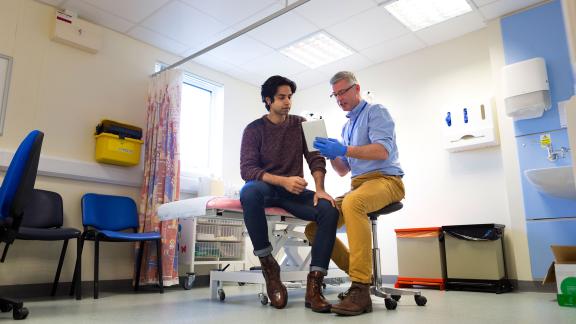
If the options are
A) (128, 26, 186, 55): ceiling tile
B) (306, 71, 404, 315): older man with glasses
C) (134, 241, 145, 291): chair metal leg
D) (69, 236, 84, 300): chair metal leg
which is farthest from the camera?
(128, 26, 186, 55): ceiling tile

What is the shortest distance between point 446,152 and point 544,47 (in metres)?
1.26

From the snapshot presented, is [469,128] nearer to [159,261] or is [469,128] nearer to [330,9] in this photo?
[330,9]

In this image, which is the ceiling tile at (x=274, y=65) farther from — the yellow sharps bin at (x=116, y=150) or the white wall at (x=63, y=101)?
the yellow sharps bin at (x=116, y=150)

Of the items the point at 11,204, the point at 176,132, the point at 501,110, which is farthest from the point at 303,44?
the point at 11,204

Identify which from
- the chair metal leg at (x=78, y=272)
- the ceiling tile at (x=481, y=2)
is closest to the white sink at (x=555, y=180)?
the ceiling tile at (x=481, y=2)

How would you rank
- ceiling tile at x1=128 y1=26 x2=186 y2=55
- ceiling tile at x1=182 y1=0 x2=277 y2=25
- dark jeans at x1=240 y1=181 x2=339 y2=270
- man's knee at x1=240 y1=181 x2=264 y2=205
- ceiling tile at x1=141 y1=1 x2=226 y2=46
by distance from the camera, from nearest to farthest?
dark jeans at x1=240 y1=181 x2=339 y2=270, man's knee at x1=240 y1=181 x2=264 y2=205, ceiling tile at x1=182 y1=0 x2=277 y2=25, ceiling tile at x1=141 y1=1 x2=226 y2=46, ceiling tile at x1=128 y1=26 x2=186 y2=55

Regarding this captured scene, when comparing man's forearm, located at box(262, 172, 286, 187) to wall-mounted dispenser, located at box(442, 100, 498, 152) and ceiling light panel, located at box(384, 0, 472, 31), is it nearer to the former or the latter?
ceiling light panel, located at box(384, 0, 472, 31)

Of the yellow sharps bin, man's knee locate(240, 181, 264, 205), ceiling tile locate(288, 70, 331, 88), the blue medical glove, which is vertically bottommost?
man's knee locate(240, 181, 264, 205)

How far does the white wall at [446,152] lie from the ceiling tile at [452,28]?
8 centimetres

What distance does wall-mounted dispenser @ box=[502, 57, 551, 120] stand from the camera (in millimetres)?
3350

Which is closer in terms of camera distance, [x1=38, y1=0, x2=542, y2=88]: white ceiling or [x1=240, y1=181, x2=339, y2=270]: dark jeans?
[x1=240, y1=181, x2=339, y2=270]: dark jeans

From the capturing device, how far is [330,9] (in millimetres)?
3746

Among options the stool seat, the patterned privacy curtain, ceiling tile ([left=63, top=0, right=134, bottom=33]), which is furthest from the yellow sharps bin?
the stool seat

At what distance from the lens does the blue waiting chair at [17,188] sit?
69.2 inches
